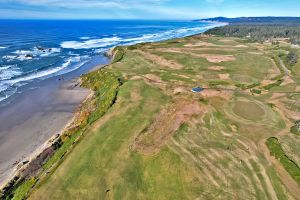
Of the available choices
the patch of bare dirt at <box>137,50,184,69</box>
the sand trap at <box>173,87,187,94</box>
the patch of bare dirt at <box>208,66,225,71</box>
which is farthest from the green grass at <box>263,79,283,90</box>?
the patch of bare dirt at <box>137,50,184,69</box>

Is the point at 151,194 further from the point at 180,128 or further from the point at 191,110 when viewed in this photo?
the point at 191,110

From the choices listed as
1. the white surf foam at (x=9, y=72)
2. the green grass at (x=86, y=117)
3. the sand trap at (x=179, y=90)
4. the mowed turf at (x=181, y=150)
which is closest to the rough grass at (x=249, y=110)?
the mowed turf at (x=181, y=150)

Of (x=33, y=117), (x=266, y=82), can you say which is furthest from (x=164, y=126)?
(x=266, y=82)

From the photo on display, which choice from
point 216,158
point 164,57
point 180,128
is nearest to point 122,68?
point 164,57

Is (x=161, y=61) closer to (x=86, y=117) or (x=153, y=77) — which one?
(x=153, y=77)

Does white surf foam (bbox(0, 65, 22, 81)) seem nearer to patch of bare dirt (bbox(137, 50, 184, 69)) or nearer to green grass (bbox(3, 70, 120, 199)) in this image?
green grass (bbox(3, 70, 120, 199))

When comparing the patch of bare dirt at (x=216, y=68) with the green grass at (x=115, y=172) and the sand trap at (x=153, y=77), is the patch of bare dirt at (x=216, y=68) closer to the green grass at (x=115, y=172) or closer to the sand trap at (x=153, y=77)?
the sand trap at (x=153, y=77)
